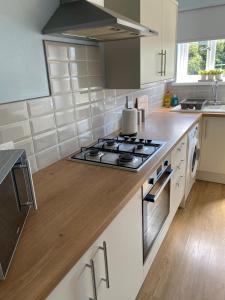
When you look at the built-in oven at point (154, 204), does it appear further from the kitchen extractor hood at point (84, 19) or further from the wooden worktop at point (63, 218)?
the kitchen extractor hood at point (84, 19)

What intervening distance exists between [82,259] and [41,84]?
92 cm

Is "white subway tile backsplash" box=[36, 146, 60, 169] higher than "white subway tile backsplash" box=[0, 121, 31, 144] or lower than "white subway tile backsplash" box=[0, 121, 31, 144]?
lower

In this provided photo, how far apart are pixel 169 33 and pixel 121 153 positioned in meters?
1.35

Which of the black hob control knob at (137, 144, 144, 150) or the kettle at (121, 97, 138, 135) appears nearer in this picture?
the black hob control knob at (137, 144, 144, 150)

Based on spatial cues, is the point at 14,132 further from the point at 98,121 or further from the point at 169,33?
the point at 169,33

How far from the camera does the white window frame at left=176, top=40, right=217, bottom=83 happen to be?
306cm

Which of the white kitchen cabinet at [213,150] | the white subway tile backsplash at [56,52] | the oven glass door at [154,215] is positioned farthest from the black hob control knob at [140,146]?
the white kitchen cabinet at [213,150]

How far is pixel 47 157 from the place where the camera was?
1380 mm

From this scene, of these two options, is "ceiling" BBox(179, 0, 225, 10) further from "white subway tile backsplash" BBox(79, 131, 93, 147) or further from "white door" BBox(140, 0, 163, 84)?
"white subway tile backsplash" BBox(79, 131, 93, 147)

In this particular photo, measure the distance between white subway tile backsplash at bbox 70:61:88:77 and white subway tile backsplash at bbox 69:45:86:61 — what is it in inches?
1.2

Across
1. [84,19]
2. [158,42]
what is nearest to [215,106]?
[158,42]

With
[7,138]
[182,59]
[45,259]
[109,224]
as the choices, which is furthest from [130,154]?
[182,59]

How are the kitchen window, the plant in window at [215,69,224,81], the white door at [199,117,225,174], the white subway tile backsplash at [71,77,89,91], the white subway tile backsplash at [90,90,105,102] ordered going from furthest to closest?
the kitchen window < the plant in window at [215,69,224,81] < the white door at [199,117,225,174] < the white subway tile backsplash at [90,90,105,102] < the white subway tile backsplash at [71,77,89,91]

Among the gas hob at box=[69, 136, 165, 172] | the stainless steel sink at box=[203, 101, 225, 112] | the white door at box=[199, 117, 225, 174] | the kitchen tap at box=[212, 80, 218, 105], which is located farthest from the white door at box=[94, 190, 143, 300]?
the kitchen tap at box=[212, 80, 218, 105]
